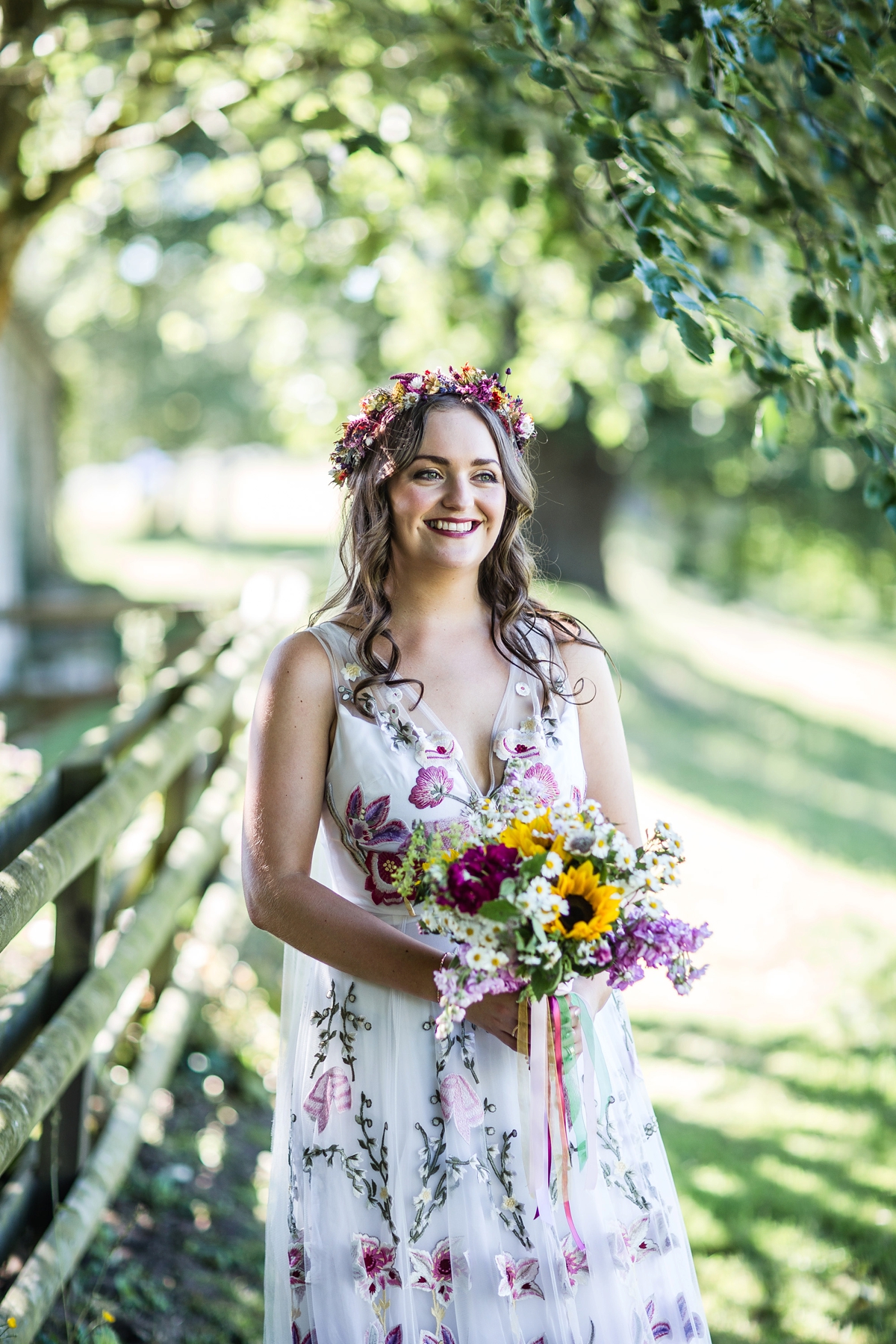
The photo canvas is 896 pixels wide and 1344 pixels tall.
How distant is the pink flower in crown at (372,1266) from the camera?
89.2 inches

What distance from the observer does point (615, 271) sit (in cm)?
282

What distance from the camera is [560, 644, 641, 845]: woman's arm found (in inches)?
103

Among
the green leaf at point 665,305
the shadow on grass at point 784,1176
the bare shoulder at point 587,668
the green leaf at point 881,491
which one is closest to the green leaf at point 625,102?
the green leaf at point 665,305

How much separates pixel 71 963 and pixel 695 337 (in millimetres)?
2080

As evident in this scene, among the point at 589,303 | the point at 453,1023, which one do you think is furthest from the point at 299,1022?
the point at 589,303

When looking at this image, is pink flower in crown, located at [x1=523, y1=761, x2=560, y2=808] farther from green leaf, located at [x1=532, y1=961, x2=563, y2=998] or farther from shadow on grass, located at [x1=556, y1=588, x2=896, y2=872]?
shadow on grass, located at [x1=556, y1=588, x2=896, y2=872]

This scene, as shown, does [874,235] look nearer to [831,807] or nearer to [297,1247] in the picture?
[297,1247]

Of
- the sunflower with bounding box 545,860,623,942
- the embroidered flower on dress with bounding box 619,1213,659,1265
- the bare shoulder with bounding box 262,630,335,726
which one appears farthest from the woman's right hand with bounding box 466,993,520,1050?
the bare shoulder with bounding box 262,630,335,726

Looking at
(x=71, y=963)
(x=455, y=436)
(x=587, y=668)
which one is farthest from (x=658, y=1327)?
(x=455, y=436)

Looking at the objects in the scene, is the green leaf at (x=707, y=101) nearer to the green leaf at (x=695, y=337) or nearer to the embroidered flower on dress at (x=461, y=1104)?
the green leaf at (x=695, y=337)

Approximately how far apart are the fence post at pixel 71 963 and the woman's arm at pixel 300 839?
68 centimetres

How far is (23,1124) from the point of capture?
7.56 feet

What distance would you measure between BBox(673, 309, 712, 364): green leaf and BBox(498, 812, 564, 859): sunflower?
109 cm

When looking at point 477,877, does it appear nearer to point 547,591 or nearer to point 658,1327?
point 658,1327
